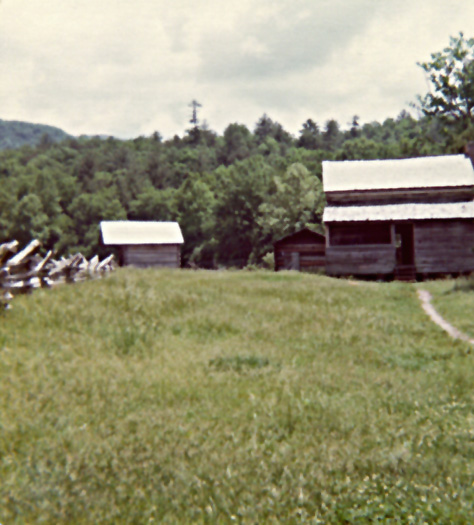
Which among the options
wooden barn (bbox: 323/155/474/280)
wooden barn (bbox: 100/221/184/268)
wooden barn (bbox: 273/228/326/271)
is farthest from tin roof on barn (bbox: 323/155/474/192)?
wooden barn (bbox: 100/221/184/268)

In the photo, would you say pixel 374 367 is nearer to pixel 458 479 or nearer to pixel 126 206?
pixel 458 479

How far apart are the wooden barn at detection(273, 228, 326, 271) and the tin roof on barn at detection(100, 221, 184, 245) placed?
12.2 meters

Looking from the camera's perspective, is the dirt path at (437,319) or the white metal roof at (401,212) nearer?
the dirt path at (437,319)

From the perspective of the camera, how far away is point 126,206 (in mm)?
110875

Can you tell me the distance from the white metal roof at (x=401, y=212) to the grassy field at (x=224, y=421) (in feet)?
79.3

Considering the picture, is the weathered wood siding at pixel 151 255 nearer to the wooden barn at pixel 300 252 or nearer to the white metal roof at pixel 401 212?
the wooden barn at pixel 300 252

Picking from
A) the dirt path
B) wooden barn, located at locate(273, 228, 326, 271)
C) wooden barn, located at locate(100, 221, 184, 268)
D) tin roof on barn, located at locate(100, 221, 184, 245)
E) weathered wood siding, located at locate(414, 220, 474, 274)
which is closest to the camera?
the dirt path

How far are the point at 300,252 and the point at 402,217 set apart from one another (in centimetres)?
878

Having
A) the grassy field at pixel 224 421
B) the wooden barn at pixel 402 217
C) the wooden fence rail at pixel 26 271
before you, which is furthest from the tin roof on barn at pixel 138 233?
the grassy field at pixel 224 421

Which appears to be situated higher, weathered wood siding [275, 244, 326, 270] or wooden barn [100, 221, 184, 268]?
wooden barn [100, 221, 184, 268]

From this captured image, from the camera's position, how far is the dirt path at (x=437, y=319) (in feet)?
49.8

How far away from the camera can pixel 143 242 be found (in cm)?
5291

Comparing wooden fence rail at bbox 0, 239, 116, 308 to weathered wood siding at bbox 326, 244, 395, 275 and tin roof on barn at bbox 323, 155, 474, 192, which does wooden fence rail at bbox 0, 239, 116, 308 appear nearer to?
weathered wood siding at bbox 326, 244, 395, 275

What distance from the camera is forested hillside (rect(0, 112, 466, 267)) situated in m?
70.8
